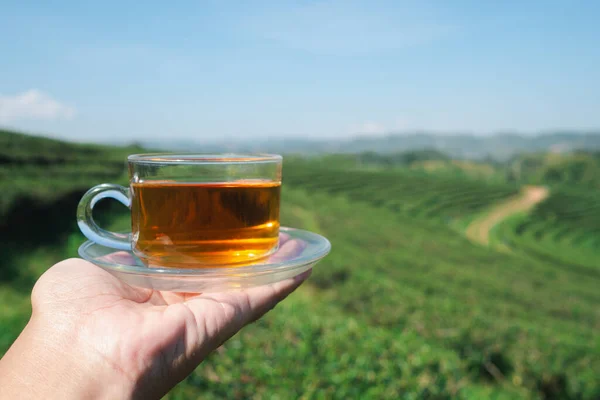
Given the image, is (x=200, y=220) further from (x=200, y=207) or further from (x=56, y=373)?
(x=56, y=373)

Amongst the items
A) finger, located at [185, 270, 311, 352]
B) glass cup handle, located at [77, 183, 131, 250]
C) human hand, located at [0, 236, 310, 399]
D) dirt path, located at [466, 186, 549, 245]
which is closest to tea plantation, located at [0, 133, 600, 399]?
glass cup handle, located at [77, 183, 131, 250]

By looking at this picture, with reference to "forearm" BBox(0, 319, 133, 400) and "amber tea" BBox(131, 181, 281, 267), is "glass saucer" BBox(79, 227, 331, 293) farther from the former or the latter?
"forearm" BBox(0, 319, 133, 400)

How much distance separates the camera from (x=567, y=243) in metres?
33.3

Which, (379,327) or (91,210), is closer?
(91,210)

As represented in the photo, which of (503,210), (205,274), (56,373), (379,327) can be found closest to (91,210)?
(205,274)

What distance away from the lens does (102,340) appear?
4.21 feet

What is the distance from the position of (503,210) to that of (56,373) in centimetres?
4250

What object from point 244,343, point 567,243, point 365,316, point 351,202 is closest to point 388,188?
point 351,202

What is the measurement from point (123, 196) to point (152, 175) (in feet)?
0.89

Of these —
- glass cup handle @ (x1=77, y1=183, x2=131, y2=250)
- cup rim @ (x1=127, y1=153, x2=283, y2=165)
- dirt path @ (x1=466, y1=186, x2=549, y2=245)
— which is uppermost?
cup rim @ (x1=127, y1=153, x2=283, y2=165)

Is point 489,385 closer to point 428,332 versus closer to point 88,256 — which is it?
point 428,332

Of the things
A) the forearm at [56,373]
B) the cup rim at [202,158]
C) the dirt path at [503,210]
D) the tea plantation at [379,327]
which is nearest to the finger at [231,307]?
the forearm at [56,373]

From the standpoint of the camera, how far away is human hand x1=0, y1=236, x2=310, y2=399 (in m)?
1.23

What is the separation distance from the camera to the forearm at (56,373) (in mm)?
1195
